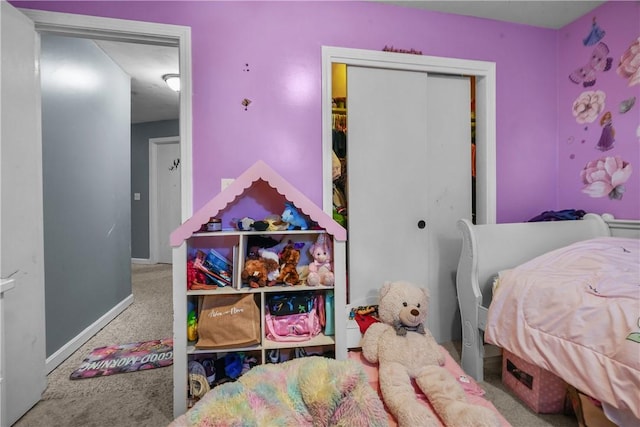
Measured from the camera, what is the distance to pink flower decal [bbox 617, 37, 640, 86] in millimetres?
1884

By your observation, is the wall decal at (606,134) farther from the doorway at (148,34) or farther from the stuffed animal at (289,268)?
the doorway at (148,34)

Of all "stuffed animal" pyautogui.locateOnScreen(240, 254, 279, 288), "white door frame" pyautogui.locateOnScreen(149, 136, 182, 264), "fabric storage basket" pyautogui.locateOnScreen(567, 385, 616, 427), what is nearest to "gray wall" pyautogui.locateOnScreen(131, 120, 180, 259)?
"white door frame" pyautogui.locateOnScreen(149, 136, 182, 264)

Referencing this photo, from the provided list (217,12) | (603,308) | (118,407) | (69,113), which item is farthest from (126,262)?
(603,308)

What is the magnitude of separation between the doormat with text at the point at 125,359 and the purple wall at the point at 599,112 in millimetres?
3234

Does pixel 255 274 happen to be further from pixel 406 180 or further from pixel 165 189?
pixel 165 189

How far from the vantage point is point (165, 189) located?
503 cm

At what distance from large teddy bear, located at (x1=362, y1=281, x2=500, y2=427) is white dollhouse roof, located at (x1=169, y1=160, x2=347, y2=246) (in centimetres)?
52

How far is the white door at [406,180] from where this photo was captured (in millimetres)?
2018

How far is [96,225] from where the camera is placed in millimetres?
2520

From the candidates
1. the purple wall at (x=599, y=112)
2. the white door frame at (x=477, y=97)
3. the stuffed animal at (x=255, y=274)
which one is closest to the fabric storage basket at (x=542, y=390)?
the white door frame at (x=477, y=97)

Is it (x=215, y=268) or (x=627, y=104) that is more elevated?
(x=627, y=104)

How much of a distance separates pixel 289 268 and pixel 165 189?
438 cm

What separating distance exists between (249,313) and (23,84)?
5.60 ft

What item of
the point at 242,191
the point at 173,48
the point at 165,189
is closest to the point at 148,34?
the point at 173,48
